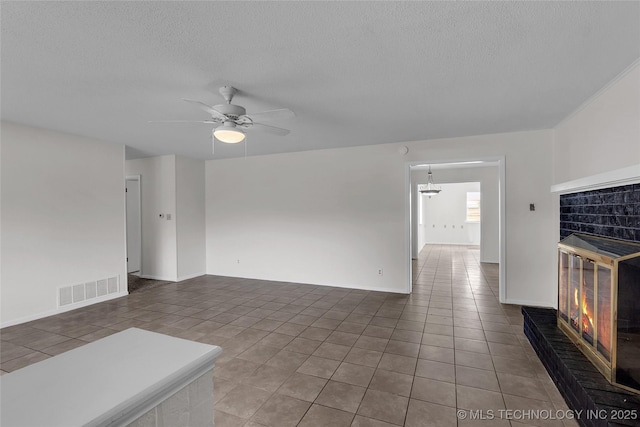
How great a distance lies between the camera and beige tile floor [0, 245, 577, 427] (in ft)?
6.80

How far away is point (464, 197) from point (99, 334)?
37.8 feet

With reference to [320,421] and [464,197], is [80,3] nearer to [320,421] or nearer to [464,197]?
Result: [320,421]

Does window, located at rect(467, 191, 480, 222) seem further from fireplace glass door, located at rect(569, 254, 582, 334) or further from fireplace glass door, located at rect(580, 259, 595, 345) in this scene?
fireplace glass door, located at rect(580, 259, 595, 345)

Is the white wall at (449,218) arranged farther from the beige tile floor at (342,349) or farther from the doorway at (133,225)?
the doorway at (133,225)

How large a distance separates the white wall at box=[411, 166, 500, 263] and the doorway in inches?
267

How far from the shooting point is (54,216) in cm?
399

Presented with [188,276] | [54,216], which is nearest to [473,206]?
[188,276]

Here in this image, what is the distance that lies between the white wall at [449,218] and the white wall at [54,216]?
9.65 m

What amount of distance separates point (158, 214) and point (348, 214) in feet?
12.2

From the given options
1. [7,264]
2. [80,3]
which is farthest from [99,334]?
[80,3]

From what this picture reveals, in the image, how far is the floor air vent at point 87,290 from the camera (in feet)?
13.4

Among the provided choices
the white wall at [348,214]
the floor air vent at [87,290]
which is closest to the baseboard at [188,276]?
the white wall at [348,214]

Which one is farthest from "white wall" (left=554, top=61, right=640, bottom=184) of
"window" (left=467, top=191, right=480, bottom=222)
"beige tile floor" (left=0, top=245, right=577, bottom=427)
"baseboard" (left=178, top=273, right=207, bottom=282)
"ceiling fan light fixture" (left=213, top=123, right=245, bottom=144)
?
"window" (left=467, top=191, right=480, bottom=222)

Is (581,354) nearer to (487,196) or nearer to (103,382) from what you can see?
(103,382)
